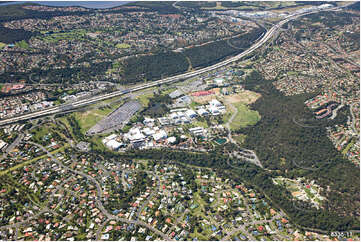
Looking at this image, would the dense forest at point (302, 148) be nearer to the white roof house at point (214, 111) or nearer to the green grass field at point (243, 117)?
the green grass field at point (243, 117)

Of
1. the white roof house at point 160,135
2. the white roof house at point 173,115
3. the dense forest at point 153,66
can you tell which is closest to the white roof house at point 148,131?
the white roof house at point 160,135

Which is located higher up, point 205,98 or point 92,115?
point 205,98

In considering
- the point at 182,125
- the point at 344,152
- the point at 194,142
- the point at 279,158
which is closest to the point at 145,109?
the point at 182,125

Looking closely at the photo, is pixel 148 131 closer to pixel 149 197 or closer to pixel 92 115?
pixel 92 115

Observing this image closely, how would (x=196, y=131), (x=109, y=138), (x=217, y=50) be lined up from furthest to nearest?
1. (x=217, y=50)
2. (x=196, y=131)
3. (x=109, y=138)

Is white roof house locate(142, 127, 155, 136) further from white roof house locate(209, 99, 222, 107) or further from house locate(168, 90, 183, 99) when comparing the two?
white roof house locate(209, 99, 222, 107)

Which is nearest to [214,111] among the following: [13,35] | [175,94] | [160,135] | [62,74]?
[175,94]

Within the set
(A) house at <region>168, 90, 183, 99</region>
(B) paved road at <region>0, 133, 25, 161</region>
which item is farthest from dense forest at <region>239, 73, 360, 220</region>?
(B) paved road at <region>0, 133, 25, 161</region>
